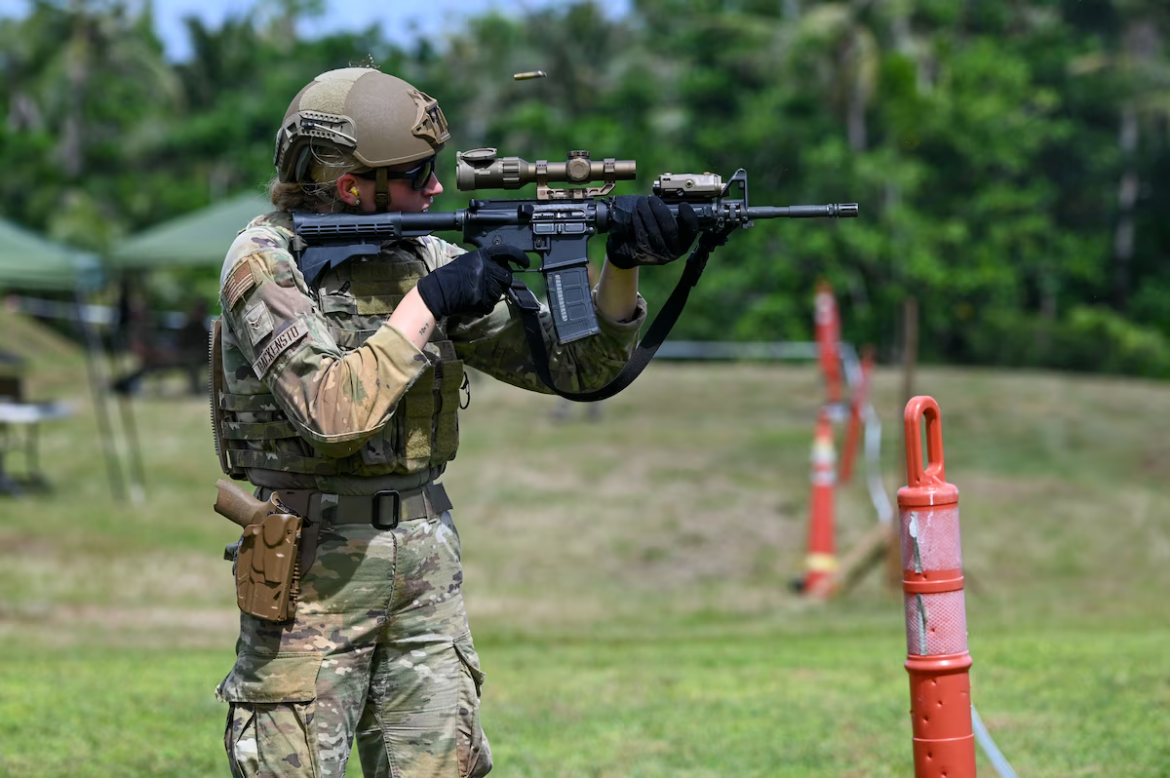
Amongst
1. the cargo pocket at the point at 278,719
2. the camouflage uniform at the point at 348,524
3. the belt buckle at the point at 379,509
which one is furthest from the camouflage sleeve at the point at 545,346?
the cargo pocket at the point at 278,719

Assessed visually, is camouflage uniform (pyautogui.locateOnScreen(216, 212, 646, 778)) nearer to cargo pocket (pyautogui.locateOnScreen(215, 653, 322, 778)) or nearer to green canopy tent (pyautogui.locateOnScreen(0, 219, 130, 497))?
cargo pocket (pyautogui.locateOnScreen(215, 653, 322, 778))

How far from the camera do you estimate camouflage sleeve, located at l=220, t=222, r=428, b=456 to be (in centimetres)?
357

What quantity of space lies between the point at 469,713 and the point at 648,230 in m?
1.31

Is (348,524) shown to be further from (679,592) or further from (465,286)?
(679,592)

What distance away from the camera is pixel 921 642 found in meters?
3.62

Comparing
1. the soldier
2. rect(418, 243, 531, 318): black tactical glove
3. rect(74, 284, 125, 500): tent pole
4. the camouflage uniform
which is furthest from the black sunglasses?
rect(74, 284, 125, 500): tent pole

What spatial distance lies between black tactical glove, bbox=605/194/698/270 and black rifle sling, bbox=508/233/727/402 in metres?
0.12

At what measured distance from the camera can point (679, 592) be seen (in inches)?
516

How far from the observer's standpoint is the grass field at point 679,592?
22.2 feet

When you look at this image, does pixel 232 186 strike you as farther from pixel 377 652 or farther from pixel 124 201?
pixel 377 652

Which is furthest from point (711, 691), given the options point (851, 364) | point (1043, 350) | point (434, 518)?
point (1043, 350)

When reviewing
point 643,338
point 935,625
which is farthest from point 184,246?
point 935,625

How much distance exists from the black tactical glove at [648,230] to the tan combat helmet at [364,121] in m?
0.50

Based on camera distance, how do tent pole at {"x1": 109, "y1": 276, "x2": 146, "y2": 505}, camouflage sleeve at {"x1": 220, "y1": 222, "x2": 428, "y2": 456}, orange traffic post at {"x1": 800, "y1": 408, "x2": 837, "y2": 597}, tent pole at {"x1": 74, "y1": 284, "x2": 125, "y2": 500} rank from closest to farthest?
camouflage sleeve at {"x1": 220, "y1": 222, "x2": 428, "y2": 456} → orange traffic post at {"x1": 800, "y1": 408, "x2": 837, "y2": 597} → tent pole at {"x1": 109, "y1": 276, "x2": 146, "y2": 505} → tent pole at {"x1": 74, "y1": 284, "x2": 125, "y2": 500}
